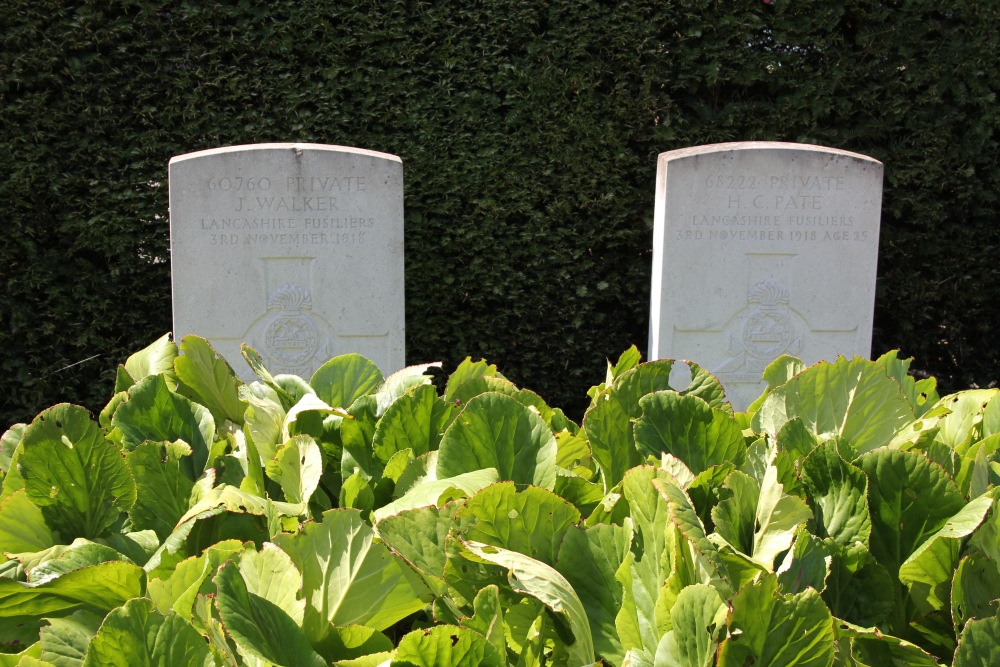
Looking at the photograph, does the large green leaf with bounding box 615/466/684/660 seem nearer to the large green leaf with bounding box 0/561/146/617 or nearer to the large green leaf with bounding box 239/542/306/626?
the large green leaf with bounding box 239/542/306/626

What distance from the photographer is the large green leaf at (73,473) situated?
2.77 ft

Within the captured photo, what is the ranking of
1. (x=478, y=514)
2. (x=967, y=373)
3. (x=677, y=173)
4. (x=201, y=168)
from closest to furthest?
(x=478, y=514) → (x=201, y=168) → (x=677, y=173) → (x=967, y=373)

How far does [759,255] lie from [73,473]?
12.6 ft

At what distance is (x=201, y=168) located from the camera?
152 inches

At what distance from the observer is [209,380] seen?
1.10 m

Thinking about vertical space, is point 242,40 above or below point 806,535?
above

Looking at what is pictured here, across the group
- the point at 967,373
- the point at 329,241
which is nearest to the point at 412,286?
the point at 329,241

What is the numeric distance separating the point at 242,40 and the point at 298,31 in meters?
0.31

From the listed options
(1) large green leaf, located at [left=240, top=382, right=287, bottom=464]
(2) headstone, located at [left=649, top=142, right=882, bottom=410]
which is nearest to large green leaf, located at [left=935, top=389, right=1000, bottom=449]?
(1) large green leaf, located at [left=240, top=382, right=287, bottom=464]

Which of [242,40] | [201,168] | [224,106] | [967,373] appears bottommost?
[967,373]

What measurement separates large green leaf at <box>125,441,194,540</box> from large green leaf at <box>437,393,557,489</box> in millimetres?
275

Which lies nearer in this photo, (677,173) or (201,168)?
(201,168)

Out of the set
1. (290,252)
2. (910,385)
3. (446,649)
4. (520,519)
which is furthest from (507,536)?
(290,252)

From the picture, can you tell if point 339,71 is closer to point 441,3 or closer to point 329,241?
point 441,3
